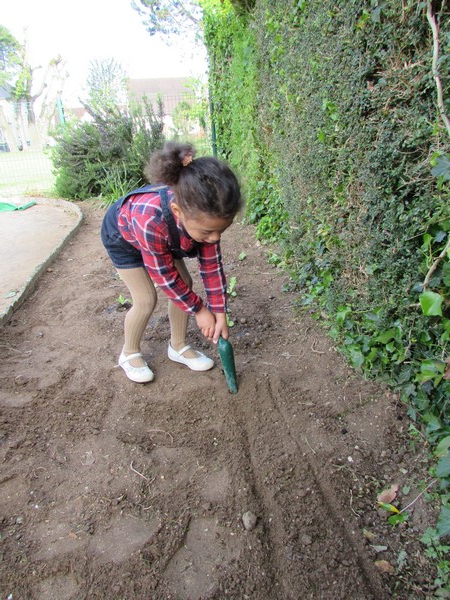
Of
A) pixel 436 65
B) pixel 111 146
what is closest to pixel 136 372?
pixel 436 65

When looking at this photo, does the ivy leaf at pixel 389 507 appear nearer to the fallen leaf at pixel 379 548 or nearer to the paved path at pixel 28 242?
the fallen leaf at pixel 379 548

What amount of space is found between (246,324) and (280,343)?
35 cm

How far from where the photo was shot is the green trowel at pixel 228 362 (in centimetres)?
221

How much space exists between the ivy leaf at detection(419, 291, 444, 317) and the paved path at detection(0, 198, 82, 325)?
299 cm

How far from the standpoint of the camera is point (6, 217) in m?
7.53

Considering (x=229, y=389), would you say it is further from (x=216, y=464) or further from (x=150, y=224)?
(x=150, y=224)

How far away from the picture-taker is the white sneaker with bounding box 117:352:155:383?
2.43 metres

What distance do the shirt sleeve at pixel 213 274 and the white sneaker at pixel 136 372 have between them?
575 mm

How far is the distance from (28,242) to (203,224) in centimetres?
483

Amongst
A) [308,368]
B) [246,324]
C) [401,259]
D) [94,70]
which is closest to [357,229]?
[401,259]

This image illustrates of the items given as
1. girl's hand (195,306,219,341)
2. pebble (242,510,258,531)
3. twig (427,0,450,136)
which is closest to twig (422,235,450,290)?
twig (427,0,450,136)

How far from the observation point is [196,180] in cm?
162

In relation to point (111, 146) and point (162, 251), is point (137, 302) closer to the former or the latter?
point (162, 251)

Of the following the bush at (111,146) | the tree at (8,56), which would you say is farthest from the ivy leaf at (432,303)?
the tree at (8,56)
